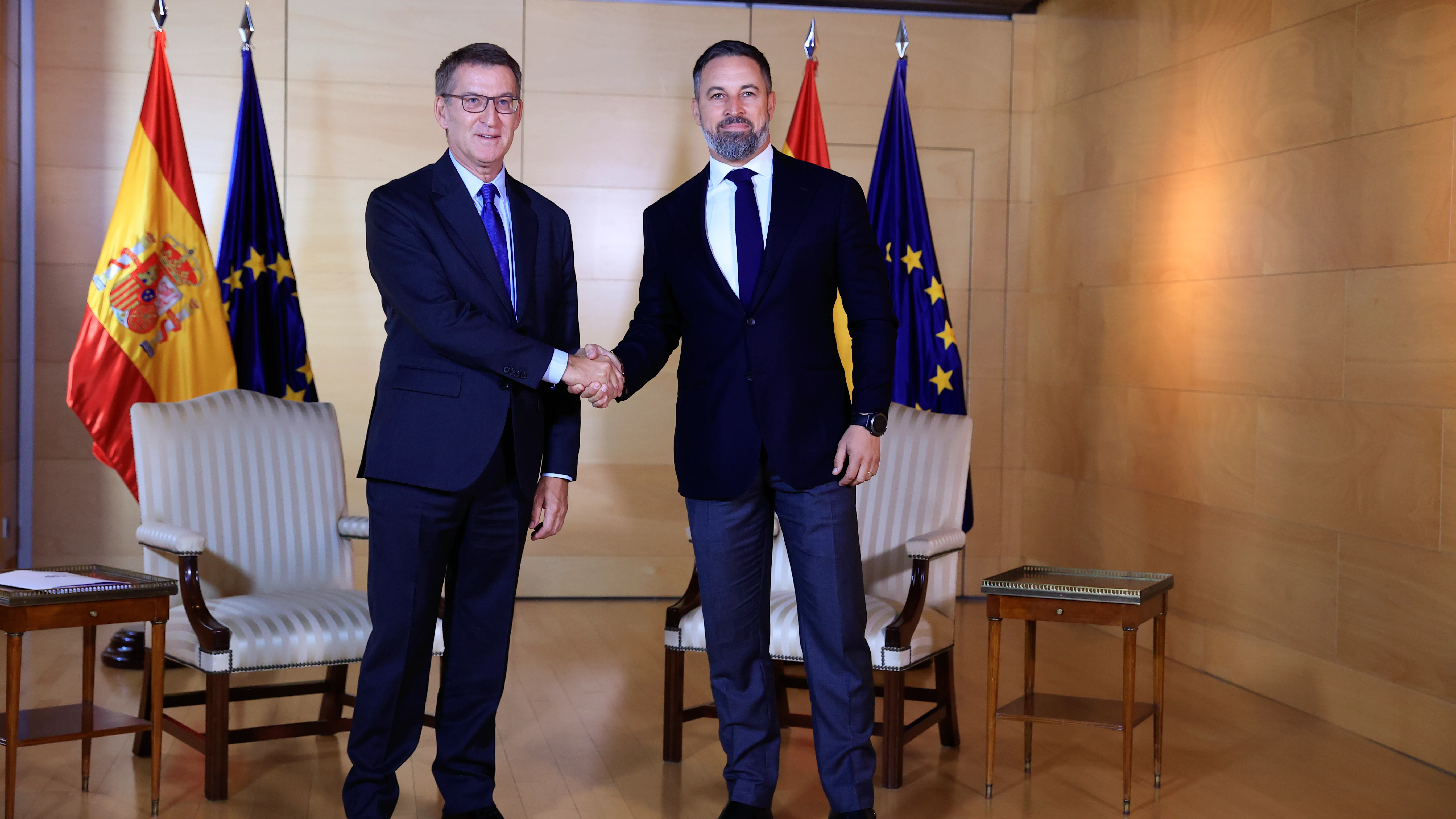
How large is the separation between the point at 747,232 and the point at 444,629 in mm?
1209

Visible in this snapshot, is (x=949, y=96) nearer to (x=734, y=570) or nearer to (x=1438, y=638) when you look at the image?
(x=1438, y=638)

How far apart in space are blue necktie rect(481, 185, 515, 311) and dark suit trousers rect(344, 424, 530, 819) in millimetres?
349

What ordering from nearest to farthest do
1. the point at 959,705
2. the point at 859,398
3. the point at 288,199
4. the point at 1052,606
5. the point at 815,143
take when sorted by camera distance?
the point at 859,398
the point at 1052,606
the point at 959,705
the point at 815,143
the point at 288,199

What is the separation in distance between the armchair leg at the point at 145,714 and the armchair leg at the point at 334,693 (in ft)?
1.57

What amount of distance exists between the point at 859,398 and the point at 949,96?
3.92 meters

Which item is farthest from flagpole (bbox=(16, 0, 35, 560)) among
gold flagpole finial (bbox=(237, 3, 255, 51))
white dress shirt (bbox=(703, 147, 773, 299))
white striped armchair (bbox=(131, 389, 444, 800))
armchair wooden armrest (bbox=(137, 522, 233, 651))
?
white dress shirt (bbox=(703, 147, 773, 299))

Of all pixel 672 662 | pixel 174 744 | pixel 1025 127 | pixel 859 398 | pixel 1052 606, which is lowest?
pixel 174 744

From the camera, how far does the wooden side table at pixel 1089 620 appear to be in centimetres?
314

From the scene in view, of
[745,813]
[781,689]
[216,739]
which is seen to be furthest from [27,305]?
[745,813]

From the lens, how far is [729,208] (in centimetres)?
279

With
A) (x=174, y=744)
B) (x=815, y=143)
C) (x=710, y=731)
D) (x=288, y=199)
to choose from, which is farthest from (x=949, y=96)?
(x=174, y=744)

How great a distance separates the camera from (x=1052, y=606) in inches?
126

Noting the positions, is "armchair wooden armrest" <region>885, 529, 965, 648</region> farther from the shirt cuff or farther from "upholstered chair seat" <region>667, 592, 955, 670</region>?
the shirt cuff

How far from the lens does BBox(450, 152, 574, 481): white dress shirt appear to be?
8.85 ft
